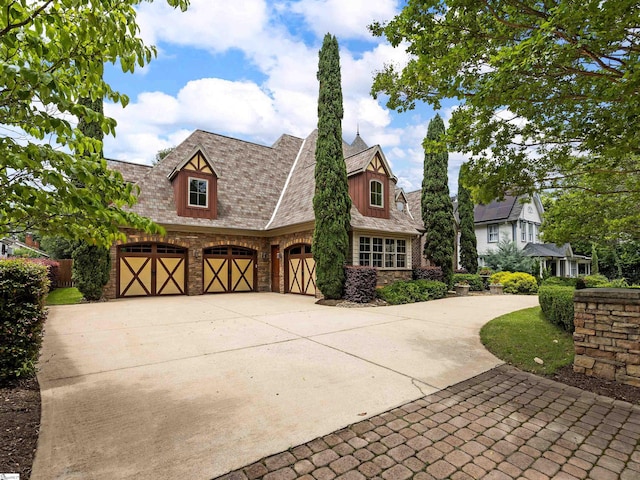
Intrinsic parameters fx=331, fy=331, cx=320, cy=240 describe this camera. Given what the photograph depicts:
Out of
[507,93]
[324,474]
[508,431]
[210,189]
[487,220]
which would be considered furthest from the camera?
[487,220]

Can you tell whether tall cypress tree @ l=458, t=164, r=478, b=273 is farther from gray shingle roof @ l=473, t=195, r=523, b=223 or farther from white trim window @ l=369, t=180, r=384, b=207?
white trim window @ l=369, t=180, r=384, b=207

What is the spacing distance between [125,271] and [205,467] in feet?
43.0

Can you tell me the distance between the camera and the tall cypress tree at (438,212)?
15.7m

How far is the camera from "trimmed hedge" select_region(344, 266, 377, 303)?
11.8 meters

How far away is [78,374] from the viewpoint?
4.47 meters

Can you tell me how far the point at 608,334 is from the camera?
4.30 metres

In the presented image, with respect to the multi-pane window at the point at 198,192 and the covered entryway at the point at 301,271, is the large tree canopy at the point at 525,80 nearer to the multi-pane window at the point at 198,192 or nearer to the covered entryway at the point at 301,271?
the covered entryway at the point at 301,271

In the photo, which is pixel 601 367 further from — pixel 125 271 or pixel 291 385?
pixel 125 271

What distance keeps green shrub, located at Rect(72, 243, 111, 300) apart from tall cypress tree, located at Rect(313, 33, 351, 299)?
25.8 feet

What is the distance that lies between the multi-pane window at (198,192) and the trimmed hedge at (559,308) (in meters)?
13.0

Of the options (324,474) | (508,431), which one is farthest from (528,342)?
(324,474)

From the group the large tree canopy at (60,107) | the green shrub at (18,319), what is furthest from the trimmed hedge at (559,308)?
the green shrub at (18,319)

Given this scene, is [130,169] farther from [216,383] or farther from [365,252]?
[216,383]

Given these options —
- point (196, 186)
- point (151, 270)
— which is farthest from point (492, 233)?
point (151, 270)
